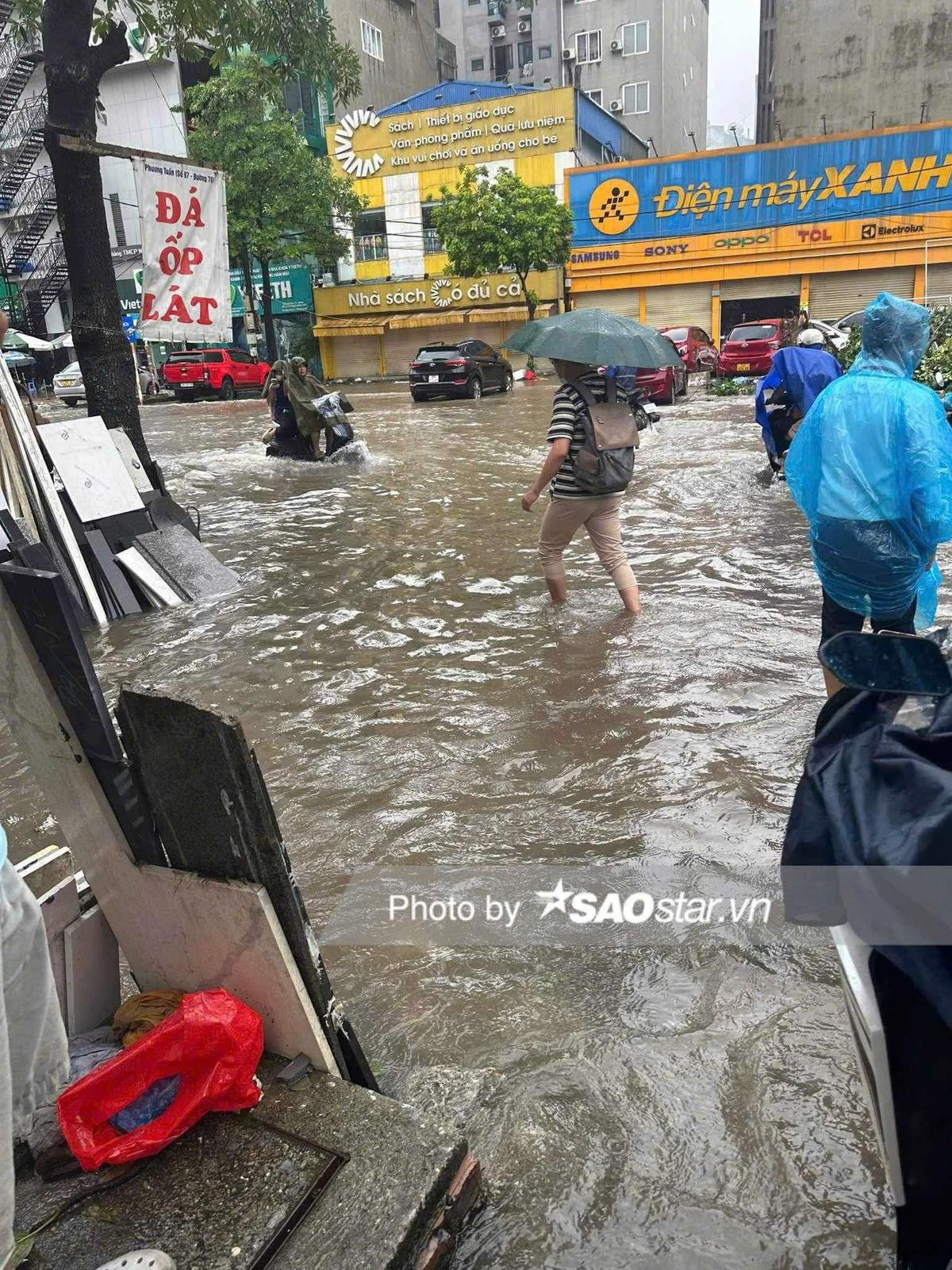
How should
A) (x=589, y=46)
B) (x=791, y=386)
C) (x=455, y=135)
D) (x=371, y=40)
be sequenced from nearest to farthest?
(x=791, y=386), (x=455, y=135), (x=371, y=40), (x=589, y=46)

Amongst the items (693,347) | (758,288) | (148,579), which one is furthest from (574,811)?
(758,288)

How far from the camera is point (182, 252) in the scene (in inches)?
297

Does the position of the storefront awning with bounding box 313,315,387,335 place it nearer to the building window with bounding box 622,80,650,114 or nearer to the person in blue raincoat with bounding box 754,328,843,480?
the building window with bounding box 622,80,650,114

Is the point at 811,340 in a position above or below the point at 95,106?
below

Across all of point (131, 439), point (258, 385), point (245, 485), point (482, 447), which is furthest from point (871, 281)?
point (131, 439)

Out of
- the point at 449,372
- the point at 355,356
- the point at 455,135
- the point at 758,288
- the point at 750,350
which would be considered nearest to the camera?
the point at 750,350

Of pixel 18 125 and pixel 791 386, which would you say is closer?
pixel 791 386

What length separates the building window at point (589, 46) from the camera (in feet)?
162

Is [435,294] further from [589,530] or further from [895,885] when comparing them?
[895,885]

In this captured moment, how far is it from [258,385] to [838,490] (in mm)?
28814

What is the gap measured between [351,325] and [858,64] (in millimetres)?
24239

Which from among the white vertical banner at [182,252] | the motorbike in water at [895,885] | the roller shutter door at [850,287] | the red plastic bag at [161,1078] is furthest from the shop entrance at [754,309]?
the red plastic bag at [161,1078]

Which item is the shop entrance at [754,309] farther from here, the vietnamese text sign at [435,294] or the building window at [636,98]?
the building window at [636,98]

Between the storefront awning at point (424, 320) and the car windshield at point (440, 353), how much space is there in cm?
1368
